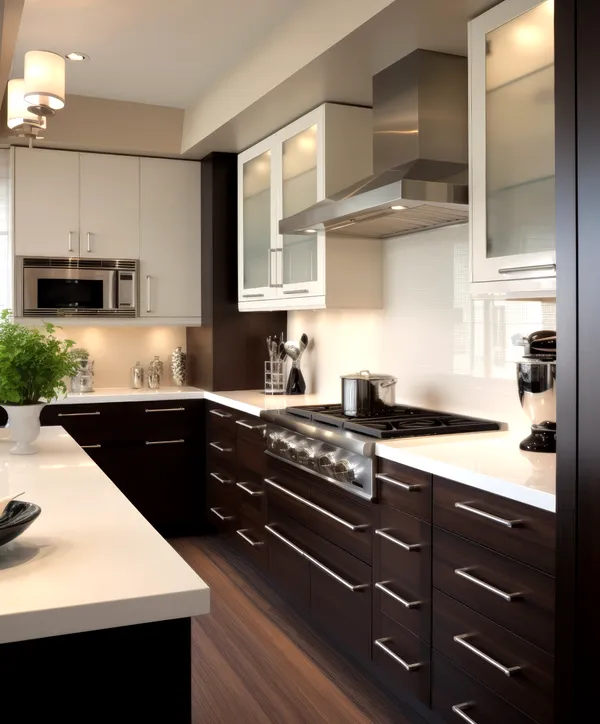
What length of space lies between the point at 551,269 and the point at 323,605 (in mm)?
1629

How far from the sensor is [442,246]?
3281 millimetres

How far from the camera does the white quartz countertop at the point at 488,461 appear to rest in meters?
1.89

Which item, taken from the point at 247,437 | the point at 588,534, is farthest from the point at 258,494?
the point at 588,534

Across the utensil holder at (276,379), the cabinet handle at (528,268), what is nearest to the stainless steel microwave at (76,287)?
the utensil holder at (276,379)

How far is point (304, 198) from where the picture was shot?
147 inches

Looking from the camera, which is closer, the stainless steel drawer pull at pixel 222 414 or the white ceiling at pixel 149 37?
the white ceiling at pixel 149 37

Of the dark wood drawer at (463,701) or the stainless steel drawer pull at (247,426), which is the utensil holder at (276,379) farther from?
the dark wood drawer at (463,701)

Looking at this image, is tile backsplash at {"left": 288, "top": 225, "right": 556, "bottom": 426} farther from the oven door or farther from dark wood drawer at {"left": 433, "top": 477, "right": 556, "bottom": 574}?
the oven door

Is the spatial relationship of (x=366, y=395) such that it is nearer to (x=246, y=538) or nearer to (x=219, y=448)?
(x=246, y=538)

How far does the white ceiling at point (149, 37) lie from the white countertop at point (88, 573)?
7.17 ft

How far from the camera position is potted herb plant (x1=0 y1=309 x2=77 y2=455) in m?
2.38

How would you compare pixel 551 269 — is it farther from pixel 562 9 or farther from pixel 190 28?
pixel 190 28

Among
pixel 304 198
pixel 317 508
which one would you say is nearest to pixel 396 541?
pixel 317 508

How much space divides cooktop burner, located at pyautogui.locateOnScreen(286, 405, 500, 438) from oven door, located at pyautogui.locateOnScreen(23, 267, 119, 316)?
6.00 ft
